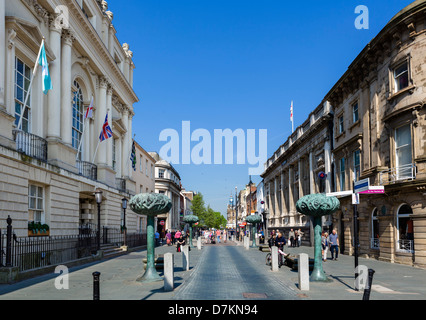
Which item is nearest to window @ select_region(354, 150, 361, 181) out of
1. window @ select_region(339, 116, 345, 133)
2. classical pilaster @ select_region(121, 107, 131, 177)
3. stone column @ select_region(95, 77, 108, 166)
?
window @ select_region(339, 116, 345, 133)

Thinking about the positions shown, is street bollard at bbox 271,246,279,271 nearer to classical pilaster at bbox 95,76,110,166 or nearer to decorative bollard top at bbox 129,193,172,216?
decorative bollard top at bbox 129,193,172,216

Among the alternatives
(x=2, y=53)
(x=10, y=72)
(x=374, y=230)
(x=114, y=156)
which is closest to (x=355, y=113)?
(x=374, y=230)

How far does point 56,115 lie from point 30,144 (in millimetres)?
2986

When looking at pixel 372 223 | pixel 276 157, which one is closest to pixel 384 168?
pixel 372 223

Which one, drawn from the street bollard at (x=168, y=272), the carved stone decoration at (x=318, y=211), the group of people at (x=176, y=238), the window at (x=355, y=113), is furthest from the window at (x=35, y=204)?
the window at (x=355, y=113)

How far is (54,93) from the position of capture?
22125 mm

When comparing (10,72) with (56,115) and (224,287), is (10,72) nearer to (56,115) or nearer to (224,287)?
(56,115)

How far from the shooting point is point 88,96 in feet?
97.7

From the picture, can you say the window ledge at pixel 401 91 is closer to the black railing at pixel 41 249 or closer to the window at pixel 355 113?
the window at pixel 355 113

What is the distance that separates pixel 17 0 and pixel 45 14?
122 inches

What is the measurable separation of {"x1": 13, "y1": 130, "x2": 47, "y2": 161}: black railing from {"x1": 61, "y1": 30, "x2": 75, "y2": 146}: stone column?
211 cm

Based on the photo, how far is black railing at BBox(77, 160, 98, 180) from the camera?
91.1 feet

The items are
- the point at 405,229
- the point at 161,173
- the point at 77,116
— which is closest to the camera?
the point at 405,229

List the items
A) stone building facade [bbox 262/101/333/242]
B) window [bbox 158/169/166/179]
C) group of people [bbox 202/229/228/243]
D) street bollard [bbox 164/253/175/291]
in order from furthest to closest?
1. window [bbox 158/169/166/179]
2. group of people [bbox 202/229/228/243]
3. stone building facade [bbox 262/101/333/242]
4. street bollard [bbox 164/253/175/291]
